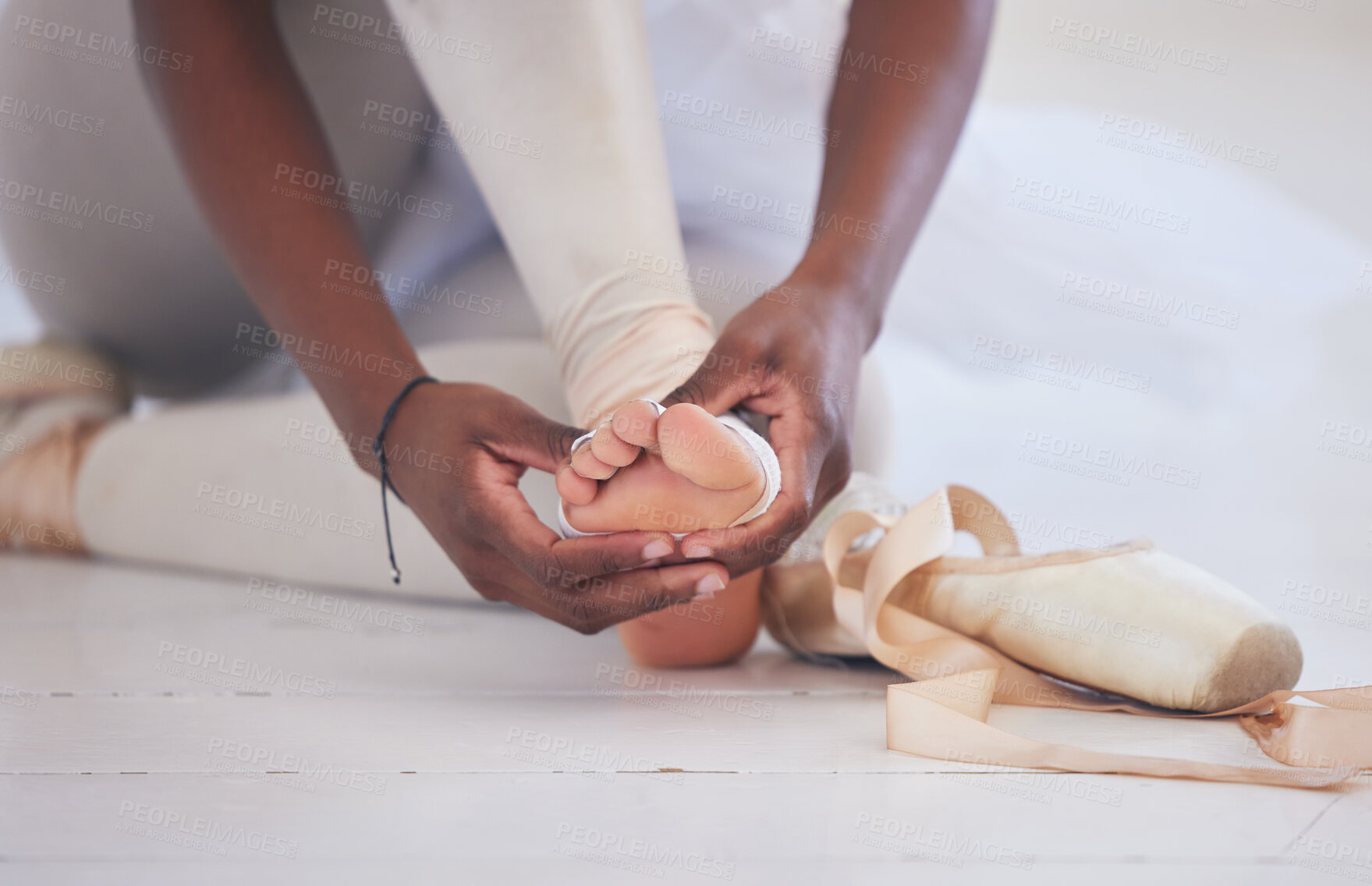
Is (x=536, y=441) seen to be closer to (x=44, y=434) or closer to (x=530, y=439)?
(x=530, y=439)

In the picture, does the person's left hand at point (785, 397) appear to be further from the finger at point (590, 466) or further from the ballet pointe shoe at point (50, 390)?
the ballet pointe shoe at point (50, 390)

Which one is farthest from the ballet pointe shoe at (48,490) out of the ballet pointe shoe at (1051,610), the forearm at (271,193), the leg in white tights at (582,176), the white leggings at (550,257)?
the ballet pointe shoe at (1051,610)

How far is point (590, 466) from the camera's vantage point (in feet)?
1.39

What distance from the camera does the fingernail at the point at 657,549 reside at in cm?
44

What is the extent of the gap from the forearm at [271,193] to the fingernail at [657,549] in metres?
0.22

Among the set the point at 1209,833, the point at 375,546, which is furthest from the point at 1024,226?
the point at 1209,833

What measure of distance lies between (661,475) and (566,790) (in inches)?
Result: 5.1

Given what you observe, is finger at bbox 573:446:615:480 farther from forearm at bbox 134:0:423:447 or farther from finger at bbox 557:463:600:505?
forearm at bbox 134:0:423:447

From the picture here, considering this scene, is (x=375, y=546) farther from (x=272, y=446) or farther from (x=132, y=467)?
(x=132, y=467)

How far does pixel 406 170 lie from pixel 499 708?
71 cm

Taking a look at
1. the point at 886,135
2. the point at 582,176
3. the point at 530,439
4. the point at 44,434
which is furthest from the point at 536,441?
the point at 44,434

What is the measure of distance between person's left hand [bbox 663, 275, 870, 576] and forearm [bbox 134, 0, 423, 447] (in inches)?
8.3

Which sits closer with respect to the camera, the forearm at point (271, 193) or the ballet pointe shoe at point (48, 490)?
the forearm at point (271, 193)

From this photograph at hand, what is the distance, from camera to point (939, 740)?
0.43 meters
